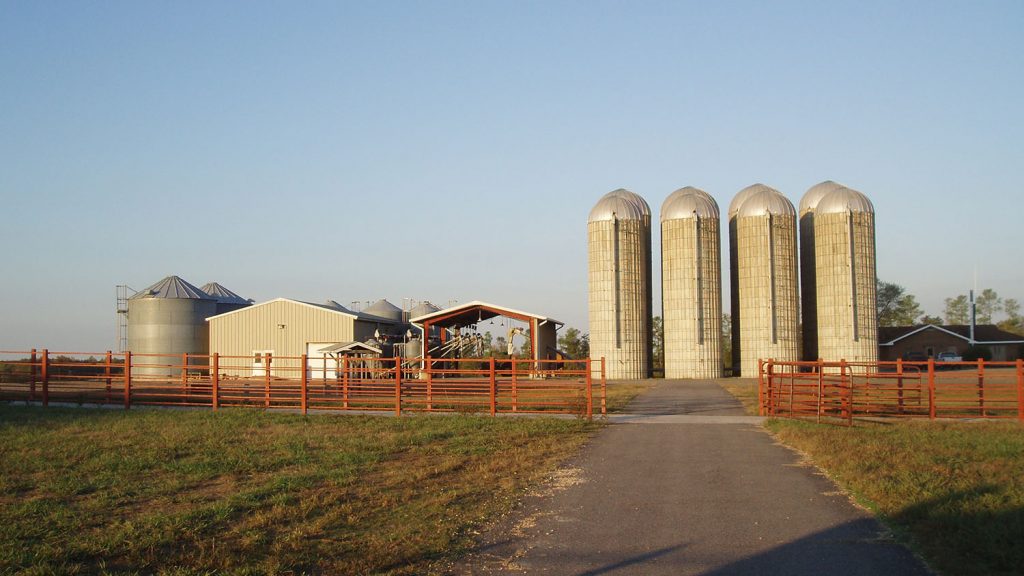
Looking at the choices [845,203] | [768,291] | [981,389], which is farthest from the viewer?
[845,203]

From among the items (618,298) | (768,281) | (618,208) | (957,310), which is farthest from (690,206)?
(957,310)

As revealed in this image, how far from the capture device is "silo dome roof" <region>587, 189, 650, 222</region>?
4794 cm

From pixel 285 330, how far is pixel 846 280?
1198 inches

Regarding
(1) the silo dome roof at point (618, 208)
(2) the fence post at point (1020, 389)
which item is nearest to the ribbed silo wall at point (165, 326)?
(1) the silo dome roof at point (618, 208)

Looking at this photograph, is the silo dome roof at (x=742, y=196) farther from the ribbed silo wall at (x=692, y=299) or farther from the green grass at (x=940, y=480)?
the green grass at (x=940, y=480)

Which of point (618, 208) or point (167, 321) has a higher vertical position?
point (618, 208)

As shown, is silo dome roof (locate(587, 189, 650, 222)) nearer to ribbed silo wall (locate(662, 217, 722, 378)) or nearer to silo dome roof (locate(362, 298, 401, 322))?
ribbed silo wall (locate(662, 217, 722, 378))

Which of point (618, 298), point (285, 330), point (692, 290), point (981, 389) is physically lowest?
point (981, 389)

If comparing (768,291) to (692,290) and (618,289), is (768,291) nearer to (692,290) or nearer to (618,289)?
(692,290)

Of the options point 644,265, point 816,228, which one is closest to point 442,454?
point 644,265

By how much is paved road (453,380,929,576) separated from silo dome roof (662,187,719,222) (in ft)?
113

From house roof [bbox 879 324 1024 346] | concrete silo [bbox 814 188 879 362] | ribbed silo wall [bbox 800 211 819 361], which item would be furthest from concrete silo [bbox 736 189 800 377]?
house roof [bbox 879 324 1024 346]

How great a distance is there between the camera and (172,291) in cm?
5103

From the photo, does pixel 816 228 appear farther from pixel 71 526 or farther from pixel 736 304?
pixel 71 526
